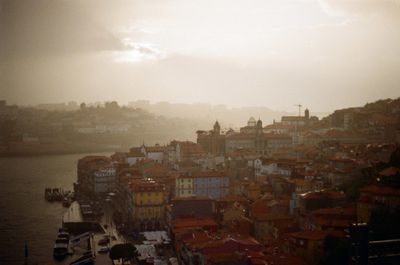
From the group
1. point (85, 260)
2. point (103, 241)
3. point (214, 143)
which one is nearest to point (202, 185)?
point (103, 241)

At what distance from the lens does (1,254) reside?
19.3ft

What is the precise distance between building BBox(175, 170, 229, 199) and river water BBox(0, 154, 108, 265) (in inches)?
74.1

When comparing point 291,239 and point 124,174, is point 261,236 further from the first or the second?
point 124,174

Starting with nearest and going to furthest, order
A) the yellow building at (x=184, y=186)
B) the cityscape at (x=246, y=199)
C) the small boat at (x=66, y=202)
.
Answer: the cityscape at (x=246, y=199)
the yellow building at (x=184, y=186)
the small boat at (x=66, y=202)

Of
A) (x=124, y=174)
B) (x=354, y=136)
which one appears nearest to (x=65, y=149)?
(x=124, y=174)

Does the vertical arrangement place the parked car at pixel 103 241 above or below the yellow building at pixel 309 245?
below

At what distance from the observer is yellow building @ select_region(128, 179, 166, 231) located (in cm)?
759

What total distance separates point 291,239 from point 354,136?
5592mm

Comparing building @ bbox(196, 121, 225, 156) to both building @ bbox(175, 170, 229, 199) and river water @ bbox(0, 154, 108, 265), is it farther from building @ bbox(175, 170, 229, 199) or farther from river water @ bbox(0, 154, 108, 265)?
building @ bbox(175, 170, 229, 199)

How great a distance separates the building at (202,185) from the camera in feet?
26.8

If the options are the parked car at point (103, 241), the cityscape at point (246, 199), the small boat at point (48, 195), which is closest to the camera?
the cityscape at point (246, 199)

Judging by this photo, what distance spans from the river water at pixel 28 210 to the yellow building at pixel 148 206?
1.12m

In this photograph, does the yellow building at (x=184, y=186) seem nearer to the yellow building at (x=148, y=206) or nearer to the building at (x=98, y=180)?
the yellow building at (x=148, y=206)

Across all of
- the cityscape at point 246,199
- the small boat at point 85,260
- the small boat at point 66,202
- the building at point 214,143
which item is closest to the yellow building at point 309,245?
the cityscape at point 246,199
